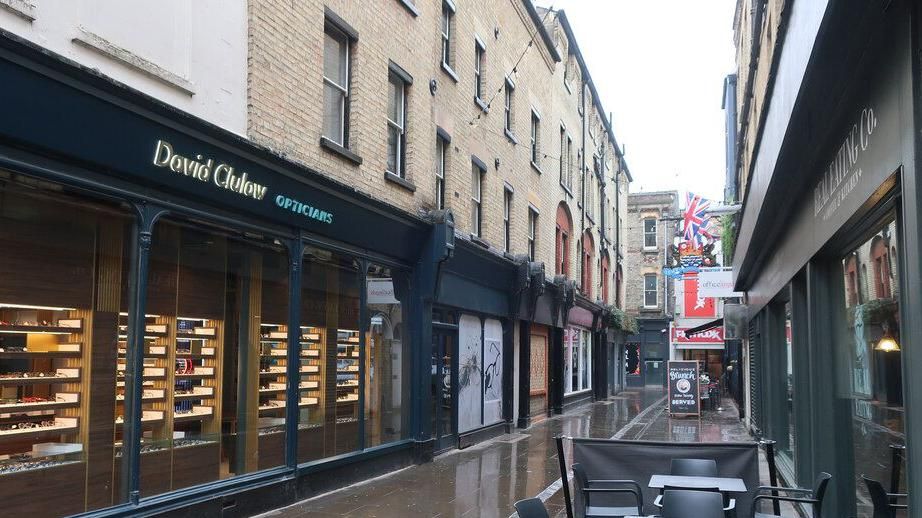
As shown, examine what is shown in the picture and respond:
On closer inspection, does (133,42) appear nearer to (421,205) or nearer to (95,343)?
(95,343)

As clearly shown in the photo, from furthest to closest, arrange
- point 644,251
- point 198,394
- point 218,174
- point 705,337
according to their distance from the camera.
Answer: point 644,251, point 705,337, point 198,394, point 218,174

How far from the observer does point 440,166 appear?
16.0m

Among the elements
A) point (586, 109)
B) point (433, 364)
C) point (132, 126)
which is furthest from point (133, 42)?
point (586, 109)

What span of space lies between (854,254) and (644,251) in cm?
4366

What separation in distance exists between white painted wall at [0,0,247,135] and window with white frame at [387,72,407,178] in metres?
4.32

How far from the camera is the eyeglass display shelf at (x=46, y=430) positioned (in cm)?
693

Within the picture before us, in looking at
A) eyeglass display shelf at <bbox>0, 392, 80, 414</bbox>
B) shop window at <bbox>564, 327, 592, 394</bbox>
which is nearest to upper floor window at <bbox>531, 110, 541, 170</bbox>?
shop window at <bbox>564, 327, 592, 394</bbox>

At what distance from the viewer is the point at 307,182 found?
33.9ft

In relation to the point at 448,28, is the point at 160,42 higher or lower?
lower

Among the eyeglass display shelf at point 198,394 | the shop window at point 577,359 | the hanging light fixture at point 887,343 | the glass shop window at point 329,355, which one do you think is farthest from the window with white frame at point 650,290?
the hanging light fixture at point 887,343

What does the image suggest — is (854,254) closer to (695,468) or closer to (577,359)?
(695,468)

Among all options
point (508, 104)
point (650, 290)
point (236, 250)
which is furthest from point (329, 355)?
point (650, 290)

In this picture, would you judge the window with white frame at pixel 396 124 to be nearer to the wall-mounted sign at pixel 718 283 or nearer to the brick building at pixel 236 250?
the brick building at pixel 236 250

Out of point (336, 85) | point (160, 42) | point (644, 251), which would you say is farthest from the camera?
point (644, 251)
